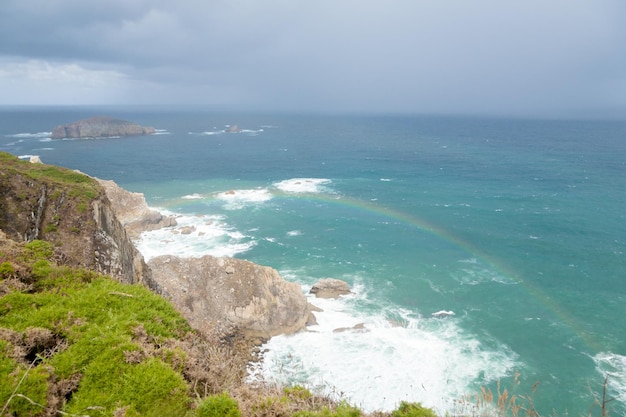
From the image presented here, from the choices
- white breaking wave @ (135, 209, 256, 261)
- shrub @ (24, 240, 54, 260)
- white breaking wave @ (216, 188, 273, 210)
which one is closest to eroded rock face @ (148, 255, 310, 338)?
white breaking wave @ (135, 209, 256, 261)

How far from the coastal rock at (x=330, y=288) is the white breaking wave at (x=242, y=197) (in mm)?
37859

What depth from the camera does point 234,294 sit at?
35469mm

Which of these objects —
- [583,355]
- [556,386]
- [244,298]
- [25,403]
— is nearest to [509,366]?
[556,386]

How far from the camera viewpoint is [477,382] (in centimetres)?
3069

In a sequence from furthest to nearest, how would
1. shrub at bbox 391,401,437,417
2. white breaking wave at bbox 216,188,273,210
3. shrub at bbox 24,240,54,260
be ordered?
white breaking wave at bbox 216,188,273,210, shrub at bbox 24,240,54,260, shrub at bbox 391,401,437,417

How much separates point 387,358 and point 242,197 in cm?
5898

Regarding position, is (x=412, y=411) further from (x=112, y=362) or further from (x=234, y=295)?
(x=234, y=295)

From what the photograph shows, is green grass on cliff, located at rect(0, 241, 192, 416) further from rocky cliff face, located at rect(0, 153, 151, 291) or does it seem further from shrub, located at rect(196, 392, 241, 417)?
rocky cliff face, located at rect(0, 153, 151, 291)

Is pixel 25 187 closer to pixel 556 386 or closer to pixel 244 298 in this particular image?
pixel 244 298

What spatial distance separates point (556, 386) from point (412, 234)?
34389mm

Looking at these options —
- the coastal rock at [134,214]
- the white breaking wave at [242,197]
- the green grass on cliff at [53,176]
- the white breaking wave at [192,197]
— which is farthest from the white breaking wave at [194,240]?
the green grass on cliff at [53,176]

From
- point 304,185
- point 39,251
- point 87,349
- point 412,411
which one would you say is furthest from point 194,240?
point 412,411

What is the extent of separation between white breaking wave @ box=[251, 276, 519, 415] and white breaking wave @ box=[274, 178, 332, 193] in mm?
52304

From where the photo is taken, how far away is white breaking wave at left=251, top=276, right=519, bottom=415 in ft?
96.7
